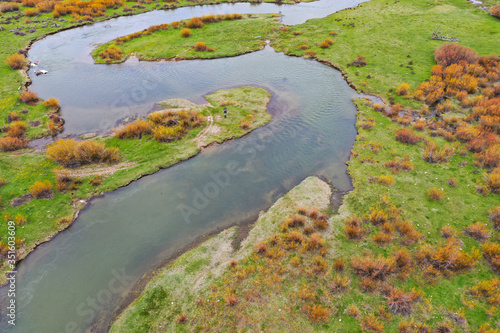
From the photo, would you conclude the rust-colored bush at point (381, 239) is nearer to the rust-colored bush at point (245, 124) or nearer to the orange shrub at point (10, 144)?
the rust-colored bush at point (245, 124)

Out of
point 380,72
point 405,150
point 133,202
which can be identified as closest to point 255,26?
point 380,72

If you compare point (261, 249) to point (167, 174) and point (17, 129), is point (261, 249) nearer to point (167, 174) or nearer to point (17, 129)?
point (167, 174)

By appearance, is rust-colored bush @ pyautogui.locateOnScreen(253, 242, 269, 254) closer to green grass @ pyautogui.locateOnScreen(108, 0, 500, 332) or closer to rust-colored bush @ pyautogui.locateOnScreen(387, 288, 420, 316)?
green grass @ pyautogui.locateOnScreen(108, 0, 500, 332)

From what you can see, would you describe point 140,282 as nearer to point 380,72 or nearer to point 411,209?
point 411,209

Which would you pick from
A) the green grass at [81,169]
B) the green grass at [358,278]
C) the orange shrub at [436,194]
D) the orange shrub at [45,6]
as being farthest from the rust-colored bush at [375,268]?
the orange shrub at [45,6]

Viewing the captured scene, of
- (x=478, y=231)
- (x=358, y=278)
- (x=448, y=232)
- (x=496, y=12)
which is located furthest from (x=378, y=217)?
(x=496, y=12)
